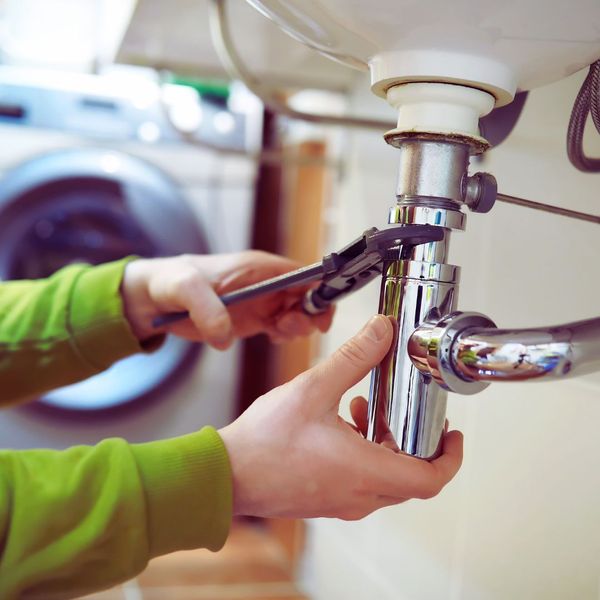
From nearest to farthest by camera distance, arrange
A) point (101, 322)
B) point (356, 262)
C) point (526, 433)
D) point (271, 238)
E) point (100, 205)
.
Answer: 1. point (356, 262)
2. point (526, 433)
3. point (101, 322)
4. point (100, 205)
5. point (271, 238)

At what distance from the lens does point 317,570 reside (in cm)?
117

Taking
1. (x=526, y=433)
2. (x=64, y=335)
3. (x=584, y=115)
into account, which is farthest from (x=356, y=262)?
(x=64, y=335)

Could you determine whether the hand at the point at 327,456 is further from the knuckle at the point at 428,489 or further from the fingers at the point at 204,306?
the fingers at the point at 204,306

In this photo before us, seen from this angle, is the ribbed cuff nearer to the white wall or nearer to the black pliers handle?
the black pliers handle

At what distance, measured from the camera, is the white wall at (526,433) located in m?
0.56

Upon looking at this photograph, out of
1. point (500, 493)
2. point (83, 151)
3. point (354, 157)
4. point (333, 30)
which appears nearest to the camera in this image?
point (333, 30)

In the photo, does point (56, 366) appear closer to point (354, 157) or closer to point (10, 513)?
point (10, 513)

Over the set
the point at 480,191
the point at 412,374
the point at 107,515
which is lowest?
the point at 107,515

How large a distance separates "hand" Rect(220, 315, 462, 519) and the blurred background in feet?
0.18

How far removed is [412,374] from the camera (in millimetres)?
417

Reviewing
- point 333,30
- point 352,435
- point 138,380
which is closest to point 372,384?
point 352,435

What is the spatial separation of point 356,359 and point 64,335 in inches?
17.0

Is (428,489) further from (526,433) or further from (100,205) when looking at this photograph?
(100,205)

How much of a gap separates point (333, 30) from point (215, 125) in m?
1.04
